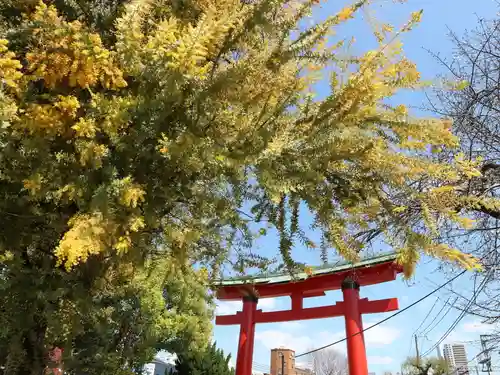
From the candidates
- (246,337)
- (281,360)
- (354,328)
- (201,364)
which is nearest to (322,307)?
(354,328)

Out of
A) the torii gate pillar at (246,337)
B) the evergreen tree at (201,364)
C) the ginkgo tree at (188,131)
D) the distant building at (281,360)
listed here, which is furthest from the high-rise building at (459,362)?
the distant building at (281,360)

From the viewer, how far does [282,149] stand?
1.68 meters

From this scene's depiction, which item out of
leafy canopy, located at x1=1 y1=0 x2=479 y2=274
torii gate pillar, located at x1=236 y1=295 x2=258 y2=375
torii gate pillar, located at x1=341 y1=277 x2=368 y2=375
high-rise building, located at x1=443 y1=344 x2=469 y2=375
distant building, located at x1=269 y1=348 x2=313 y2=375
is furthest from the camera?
distant building, located at x1=269 y1=348 x2=313 y2=375

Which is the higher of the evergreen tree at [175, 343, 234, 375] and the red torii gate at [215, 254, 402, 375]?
the red torii gate at [215, 254, 402, 375]

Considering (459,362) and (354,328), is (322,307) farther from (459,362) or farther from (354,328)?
(459,362)

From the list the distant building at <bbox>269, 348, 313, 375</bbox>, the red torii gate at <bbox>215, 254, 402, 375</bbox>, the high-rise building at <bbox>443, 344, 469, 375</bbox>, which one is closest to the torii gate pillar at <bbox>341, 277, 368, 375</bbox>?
the red torii gate at <bbox>215, 254, 402, 375</bbox>

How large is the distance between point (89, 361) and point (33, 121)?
6099 millimetres

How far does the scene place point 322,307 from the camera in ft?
32.1

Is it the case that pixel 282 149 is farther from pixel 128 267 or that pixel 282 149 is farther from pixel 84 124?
pixel 128 267

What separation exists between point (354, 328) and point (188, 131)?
8.43 meters

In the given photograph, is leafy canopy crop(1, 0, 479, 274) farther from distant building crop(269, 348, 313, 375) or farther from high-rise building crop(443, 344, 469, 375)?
distant building crop(269, 348, 313, 375)

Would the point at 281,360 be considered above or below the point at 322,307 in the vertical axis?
below

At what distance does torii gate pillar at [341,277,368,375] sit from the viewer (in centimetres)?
848

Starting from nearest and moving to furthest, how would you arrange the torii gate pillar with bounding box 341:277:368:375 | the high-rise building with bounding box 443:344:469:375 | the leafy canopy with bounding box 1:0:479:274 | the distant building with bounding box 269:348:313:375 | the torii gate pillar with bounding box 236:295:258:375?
the leafy canopy with bounding box 1:0:479:274
the high-rise building with bounding box 443:344:469:375
the torii gate pillar with bounding box 341:277:368:375
the torii gate pillar with bounding box 236:295:258:375
the distant building with bounding box 269:348:313:375
